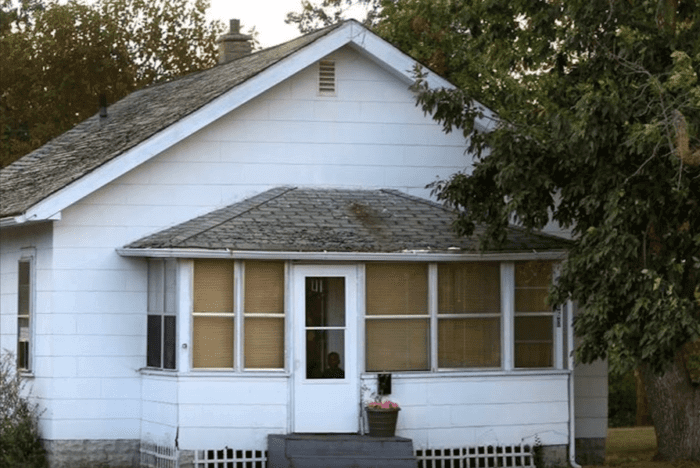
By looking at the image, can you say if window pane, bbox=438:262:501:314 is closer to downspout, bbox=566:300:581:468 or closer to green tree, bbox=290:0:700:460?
green tree, bbox=290:0:700:460

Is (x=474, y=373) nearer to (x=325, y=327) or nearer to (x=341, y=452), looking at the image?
(x=325, y=327)

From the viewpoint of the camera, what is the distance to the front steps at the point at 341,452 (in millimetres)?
18672

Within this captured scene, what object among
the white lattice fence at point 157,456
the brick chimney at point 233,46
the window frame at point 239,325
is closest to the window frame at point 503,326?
the window frame at point 239,325

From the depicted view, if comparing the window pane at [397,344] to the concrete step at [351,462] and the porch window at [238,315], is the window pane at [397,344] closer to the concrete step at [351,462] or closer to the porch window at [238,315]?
the porch window at [238,315]

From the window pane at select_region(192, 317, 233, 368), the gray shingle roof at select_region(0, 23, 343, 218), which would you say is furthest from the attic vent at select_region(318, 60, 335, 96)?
the window pane at select_region(192, 317, 233, 368)

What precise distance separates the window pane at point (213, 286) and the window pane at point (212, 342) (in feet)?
0.56

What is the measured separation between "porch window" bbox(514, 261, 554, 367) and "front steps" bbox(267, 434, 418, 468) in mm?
2564

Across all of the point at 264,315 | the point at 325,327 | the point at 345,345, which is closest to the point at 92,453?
the point at 264,315

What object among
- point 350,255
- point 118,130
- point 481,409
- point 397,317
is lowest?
point 481,409

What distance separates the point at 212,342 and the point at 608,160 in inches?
228

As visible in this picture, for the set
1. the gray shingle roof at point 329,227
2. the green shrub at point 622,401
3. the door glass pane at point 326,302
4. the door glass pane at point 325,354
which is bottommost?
the green shrub at point 622,401

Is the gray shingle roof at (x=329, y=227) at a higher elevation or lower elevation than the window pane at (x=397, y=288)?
higher

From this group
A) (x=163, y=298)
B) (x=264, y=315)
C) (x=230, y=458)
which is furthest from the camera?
(x=163, y=298)

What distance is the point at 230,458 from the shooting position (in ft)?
63.8
